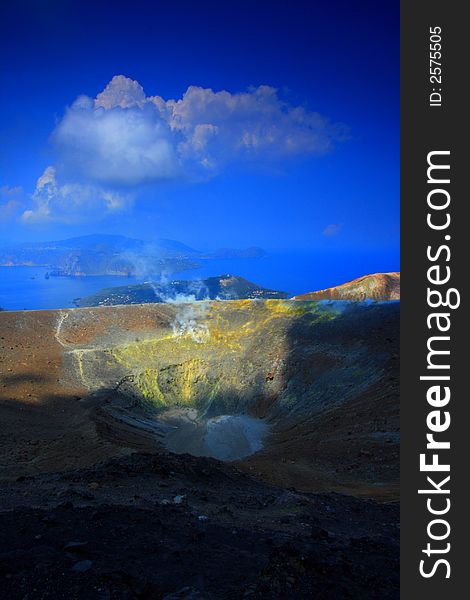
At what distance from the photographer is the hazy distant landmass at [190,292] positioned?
117 metres

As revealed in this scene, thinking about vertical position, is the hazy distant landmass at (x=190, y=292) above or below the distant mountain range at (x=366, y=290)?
above

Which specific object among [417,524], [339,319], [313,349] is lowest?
[417,524]

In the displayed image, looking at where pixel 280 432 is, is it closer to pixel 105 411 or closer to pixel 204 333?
pixel 105 411

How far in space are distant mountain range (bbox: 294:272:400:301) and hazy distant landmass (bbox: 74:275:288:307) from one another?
1762 inches

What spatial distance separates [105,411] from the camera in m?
25.4

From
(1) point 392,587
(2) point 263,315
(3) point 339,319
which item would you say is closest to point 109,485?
(1) point 392,587

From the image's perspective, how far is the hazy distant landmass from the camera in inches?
4601

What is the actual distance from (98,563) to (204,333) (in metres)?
32.4

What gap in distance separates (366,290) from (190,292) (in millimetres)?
67492

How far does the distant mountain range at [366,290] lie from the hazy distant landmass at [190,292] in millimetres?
44766

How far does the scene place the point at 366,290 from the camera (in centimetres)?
6825

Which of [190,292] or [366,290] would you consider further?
[190,292]

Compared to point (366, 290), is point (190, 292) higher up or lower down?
higher up

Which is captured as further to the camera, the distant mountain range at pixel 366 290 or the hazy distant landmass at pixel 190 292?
the hazy distant landmass at pixel 190 292
